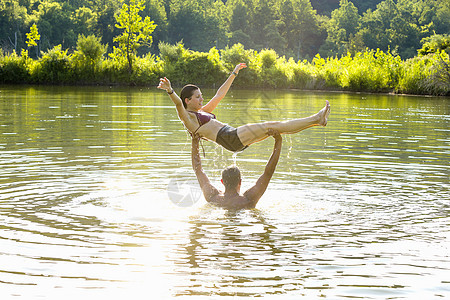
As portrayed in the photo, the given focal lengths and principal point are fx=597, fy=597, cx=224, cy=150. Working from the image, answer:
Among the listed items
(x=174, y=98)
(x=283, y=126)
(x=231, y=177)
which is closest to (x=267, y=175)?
(x=231, y=177)

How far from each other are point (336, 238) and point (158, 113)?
2165cm

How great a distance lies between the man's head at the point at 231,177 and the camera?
9508 millimetres

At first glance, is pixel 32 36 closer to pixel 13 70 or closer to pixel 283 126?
pixel 13 70

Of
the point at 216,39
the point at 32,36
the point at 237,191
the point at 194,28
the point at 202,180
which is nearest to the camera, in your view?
the point at 237,191

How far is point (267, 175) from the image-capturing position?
30.9 feet

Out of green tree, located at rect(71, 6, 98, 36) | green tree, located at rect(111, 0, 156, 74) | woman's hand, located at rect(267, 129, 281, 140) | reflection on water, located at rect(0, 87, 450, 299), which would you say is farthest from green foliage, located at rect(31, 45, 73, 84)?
green tree, located at rect(71, 6, 98, 36)

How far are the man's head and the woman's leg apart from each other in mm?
456

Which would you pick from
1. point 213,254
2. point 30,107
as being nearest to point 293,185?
point 213,254

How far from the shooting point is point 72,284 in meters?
5.82

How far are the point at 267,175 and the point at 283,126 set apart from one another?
32.7 inches

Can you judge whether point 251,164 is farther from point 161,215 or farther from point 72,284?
point 72,284

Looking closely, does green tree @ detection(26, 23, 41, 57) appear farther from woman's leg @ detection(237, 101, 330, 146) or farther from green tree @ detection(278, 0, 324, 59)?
green tree @ detection(278, 0, 324, 59)

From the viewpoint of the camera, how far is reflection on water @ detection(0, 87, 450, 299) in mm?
5949

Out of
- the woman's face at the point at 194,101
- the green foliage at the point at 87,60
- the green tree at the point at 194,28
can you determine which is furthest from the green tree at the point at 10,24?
the woman's face at the point at 194,101
